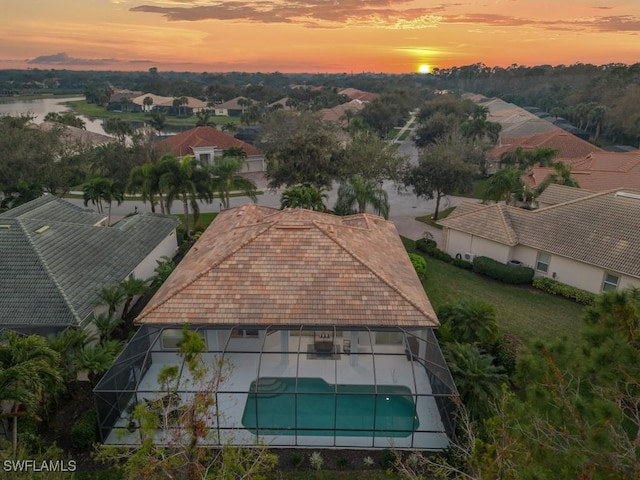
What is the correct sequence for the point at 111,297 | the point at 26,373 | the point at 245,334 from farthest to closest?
the point at 245,334 < the point at 111,297 < the point at 26,373

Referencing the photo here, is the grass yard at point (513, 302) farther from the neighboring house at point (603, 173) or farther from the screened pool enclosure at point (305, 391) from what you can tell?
the neighboring house at point (603, 173)

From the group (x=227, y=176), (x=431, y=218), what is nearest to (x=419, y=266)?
(x=431, y=218)

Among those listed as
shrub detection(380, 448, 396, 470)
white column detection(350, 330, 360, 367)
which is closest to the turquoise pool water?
shrub detection(380, 448, 396, 470)

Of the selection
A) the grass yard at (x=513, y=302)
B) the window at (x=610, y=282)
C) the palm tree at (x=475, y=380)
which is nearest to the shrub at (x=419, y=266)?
the grass yard at (x=513, y=302)

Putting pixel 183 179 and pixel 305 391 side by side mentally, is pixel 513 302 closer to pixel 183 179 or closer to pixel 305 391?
pixel 305 391

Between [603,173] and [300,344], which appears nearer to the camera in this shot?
[300,344]

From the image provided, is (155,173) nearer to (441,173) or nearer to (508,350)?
(441,173)
